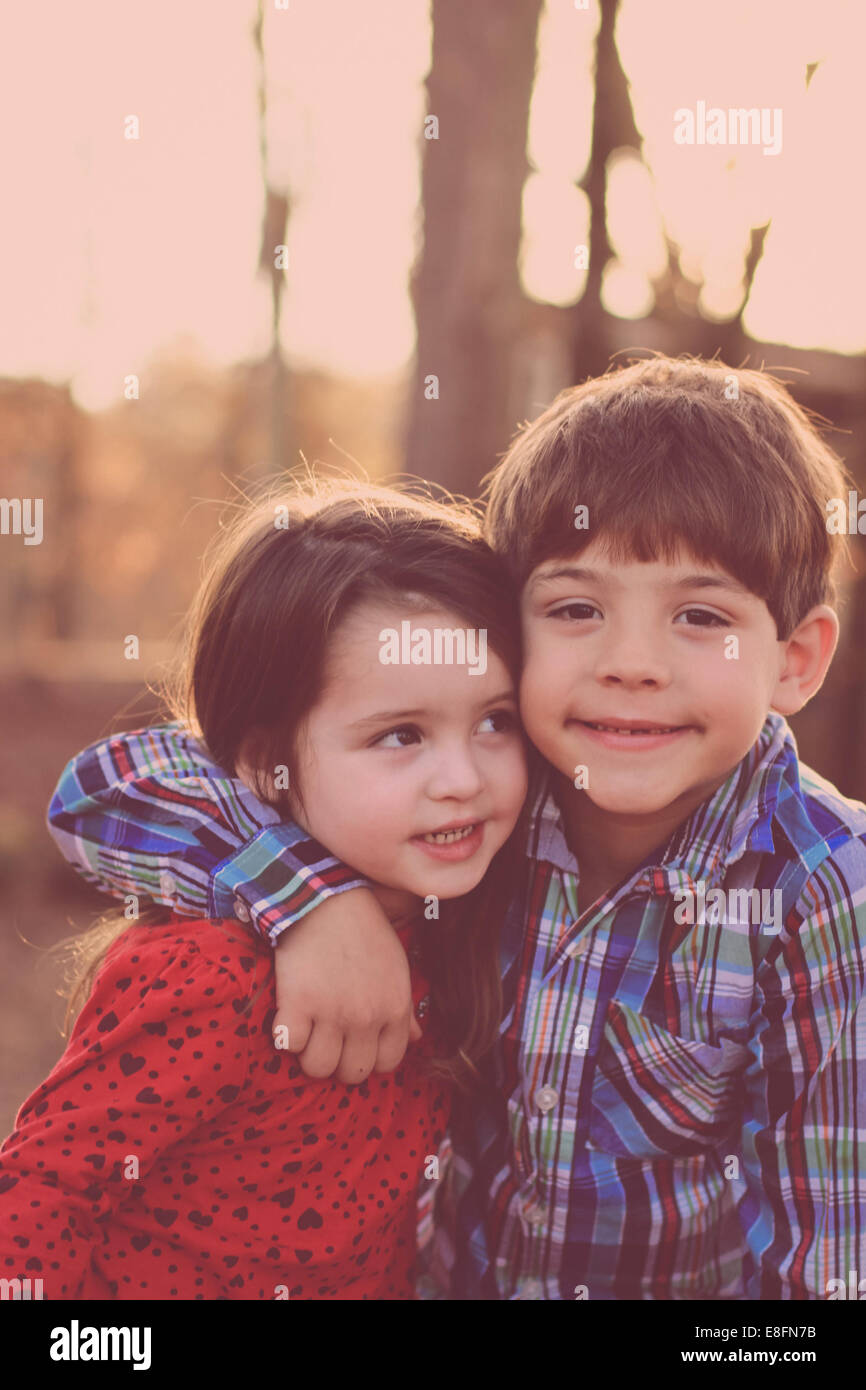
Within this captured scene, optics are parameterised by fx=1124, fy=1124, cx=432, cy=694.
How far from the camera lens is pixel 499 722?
1701mm

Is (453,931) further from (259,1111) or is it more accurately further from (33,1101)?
(33,1101)

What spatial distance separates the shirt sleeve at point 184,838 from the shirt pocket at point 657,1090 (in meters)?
0.46

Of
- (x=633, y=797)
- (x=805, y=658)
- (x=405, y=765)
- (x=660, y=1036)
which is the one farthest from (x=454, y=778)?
(x=805, y=658)

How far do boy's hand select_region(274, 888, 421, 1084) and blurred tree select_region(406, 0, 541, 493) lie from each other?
307cm

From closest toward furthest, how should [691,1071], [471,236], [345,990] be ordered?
1. [345,990]
2. [691,1071]
3. [471,236]

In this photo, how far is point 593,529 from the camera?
162cm

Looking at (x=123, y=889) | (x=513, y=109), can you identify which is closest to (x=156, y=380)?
(x=513, y=109)

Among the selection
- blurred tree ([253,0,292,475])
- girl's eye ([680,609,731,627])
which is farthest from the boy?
blurred tree ([253,0,292,475])

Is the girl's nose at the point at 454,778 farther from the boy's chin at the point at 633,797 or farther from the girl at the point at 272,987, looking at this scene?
the boy's chin at the point at 633,797

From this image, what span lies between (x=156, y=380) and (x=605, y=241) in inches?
596

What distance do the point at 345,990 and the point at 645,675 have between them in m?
0.60

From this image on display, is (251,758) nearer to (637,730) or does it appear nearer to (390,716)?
(390,716)

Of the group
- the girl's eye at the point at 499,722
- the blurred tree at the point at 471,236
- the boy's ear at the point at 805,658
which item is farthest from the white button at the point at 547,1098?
the blurred tree at the point at 471,236

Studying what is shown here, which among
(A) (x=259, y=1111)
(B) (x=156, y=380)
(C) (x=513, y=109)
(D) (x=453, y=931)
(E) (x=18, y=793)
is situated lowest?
(E) (x=18, y=793)
